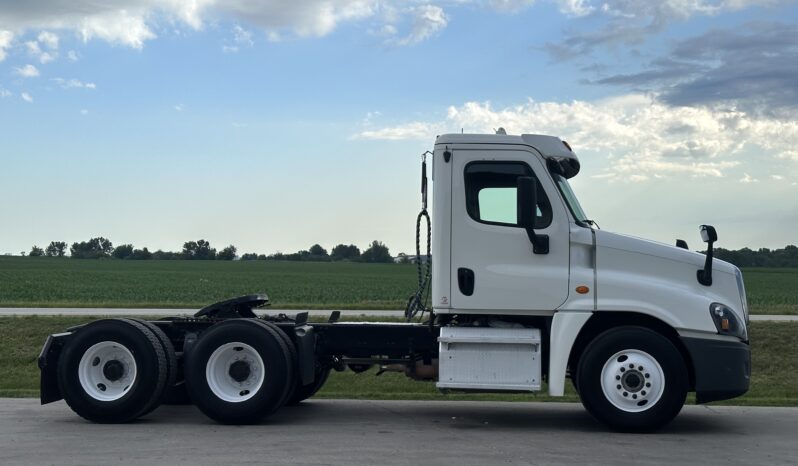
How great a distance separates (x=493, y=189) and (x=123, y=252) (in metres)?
127

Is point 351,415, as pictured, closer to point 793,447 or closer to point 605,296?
point 605,296

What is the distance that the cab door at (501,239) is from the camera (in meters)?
10.0

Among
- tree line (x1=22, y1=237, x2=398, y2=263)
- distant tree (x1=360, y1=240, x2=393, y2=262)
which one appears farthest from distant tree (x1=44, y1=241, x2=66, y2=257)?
distant tree (x1=360, y1=240, x2=393, y2=262)

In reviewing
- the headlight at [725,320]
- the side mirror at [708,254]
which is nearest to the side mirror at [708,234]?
the side mirror at [708,254]

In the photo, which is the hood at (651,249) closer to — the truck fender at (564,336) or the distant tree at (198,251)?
the truck fender at (564,336)

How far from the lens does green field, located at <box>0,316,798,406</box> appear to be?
13195 millimetres

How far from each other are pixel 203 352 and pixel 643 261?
4595 millimetres

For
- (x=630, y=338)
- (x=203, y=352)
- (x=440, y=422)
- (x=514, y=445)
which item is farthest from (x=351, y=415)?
(x=630, y=338)

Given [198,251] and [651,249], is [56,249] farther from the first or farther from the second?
[651,249]

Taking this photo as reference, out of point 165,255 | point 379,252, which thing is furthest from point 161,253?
point 379,252

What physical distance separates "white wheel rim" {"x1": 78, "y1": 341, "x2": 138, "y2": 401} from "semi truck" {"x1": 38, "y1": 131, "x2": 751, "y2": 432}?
1 centimetres

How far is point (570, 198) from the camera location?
10273 mm

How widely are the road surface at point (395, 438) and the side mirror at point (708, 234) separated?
1934 millimetres

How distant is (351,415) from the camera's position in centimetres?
1107
